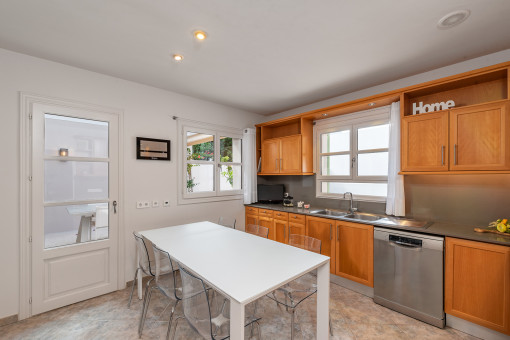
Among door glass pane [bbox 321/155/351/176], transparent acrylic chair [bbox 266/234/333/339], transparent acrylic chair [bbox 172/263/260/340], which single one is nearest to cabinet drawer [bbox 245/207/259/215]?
door glass pane [bbox 321/155/351/176]

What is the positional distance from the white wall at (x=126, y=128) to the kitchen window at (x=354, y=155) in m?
1.64

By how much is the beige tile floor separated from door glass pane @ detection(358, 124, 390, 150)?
6.71 feet

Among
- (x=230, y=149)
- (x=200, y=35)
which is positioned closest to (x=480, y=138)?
(x=200, y=35)

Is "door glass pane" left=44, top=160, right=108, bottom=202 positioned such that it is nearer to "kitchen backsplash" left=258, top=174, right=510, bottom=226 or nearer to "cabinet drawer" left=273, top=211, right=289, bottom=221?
"cabinet drawer" left=273, top=211, right=289, bottom=221

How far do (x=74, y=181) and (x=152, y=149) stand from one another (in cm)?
97

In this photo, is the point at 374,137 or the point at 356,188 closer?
the point at 374,137

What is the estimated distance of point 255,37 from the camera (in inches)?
80.7

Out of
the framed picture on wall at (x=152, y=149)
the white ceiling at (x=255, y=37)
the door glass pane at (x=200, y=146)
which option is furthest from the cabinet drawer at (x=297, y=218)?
the framed picture on wall at (x=152, y=149)

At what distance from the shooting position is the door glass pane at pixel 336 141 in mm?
3602

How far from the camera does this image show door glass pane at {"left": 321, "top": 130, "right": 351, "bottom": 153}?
3.60 m

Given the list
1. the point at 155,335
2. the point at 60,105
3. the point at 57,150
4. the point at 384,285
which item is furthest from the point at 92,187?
the point at 384,285

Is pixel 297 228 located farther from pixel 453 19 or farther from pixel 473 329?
pixel 453 19

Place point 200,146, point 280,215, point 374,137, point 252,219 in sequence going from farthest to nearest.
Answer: point 252,219
point 200,146
point 280,215
point 374,137

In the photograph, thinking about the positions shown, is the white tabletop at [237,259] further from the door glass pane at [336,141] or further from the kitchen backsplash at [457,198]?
the door glass pane at [336,141]
